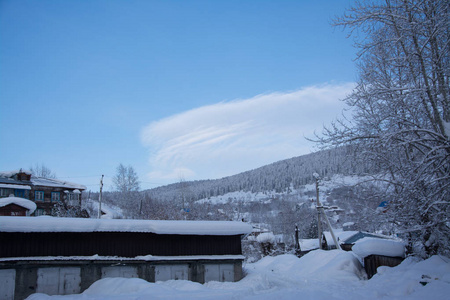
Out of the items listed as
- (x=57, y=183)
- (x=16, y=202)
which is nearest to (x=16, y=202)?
(x=16, y=202)

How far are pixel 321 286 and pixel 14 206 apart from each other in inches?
1312

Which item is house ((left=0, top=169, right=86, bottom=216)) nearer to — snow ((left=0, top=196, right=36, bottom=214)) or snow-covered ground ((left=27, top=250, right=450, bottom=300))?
snow ((left=0, top=196, right=36, bottom=214))

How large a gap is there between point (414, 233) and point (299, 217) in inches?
2256

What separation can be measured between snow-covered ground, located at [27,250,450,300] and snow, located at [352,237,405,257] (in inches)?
67.1

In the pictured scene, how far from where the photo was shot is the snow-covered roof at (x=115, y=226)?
18156 mm

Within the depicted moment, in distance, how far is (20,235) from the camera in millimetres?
18266

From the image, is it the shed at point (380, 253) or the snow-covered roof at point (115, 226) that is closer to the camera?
the snow-covered roof at point (115, 226)

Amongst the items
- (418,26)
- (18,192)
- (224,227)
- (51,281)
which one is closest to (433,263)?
(418,26)

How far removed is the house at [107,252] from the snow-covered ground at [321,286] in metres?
1.05

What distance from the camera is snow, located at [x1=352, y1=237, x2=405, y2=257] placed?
18.3 meters

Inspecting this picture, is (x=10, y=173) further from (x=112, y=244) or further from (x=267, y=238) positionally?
(x=267, y=238)

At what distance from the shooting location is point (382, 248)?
744 inches

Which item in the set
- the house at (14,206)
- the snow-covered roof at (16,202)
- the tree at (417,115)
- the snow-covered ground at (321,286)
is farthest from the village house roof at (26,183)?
the tree at (417,115)

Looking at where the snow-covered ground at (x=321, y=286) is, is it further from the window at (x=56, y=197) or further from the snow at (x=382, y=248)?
the window at (x=56, y=197)
